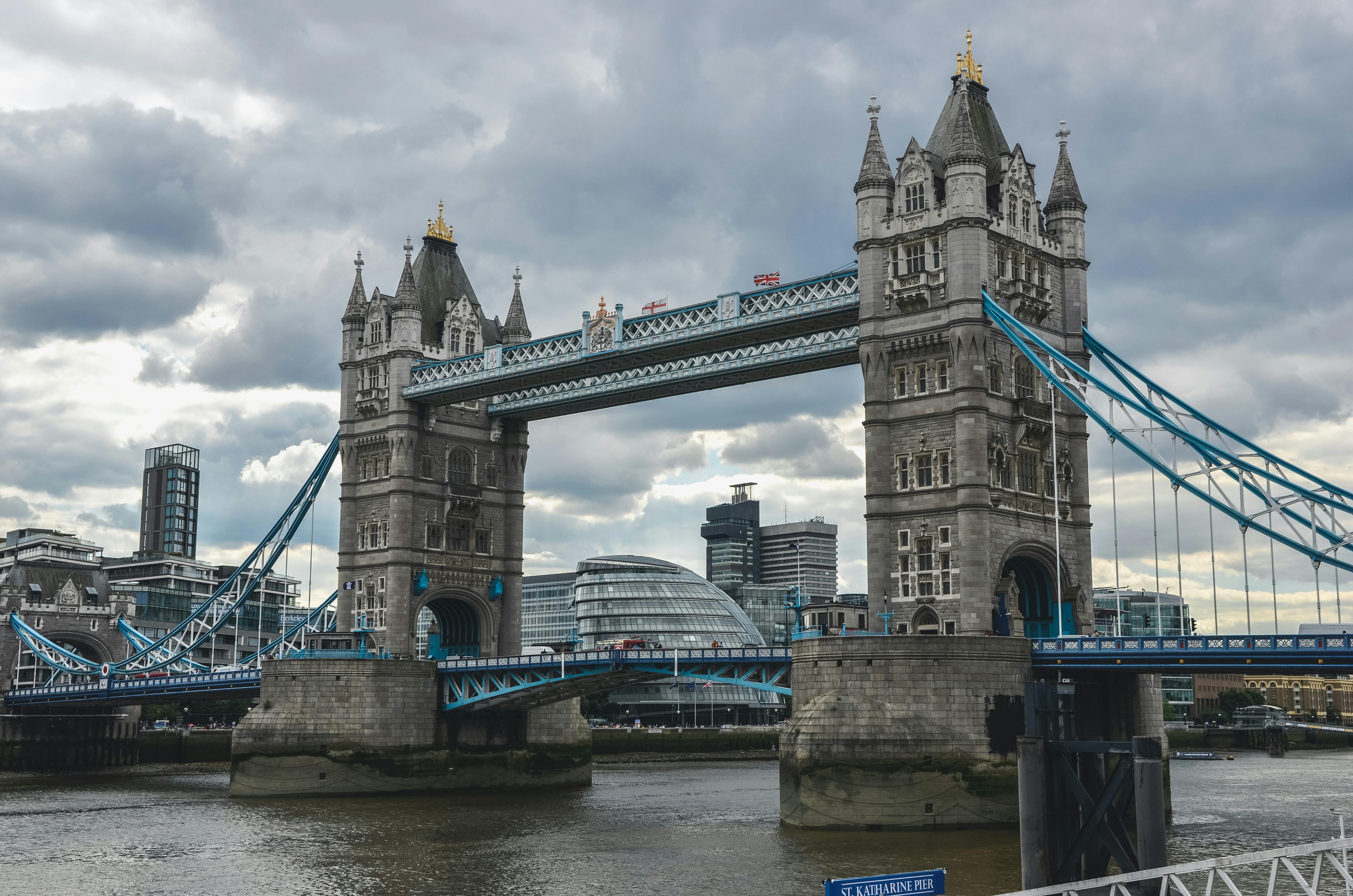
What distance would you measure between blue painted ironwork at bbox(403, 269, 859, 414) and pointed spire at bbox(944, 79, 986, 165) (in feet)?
22.2

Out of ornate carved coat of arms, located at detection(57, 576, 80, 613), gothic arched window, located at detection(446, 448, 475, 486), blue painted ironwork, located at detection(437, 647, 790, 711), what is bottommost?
blue painted ironwork, located at detection(437, 647, 790, 711)

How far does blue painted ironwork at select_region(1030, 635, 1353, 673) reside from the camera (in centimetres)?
4803

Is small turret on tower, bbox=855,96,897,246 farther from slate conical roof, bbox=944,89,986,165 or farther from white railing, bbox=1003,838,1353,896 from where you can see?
white railing, bbox=1003,838,1353,896

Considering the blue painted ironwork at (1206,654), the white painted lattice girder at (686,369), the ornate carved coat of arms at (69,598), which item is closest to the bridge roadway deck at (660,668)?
the blue painted ironwork at (1206,654)

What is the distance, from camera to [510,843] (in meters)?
50.6

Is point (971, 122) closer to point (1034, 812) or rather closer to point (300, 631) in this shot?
point (1034, 812)

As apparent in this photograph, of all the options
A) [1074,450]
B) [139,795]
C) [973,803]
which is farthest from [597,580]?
[973,803]

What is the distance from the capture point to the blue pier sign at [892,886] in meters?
22.5

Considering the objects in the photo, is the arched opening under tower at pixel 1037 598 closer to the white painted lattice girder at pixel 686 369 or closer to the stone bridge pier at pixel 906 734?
the stone bridge pier at pixel 906 734

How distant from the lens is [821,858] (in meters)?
44.0

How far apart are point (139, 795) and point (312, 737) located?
38.6 ft

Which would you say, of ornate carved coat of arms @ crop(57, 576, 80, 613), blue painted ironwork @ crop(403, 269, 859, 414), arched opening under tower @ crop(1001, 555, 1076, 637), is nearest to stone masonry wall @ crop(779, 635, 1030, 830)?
arched opening under tower @ crop(1001, 555, 1076, 637)

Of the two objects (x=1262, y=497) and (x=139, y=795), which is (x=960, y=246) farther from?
(x=139, y=795)

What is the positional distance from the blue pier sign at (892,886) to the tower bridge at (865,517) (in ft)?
22.7
